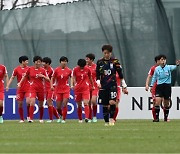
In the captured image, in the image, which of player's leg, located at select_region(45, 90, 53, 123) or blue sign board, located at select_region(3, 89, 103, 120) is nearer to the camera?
player's leg, located at select_region(45, 90, 53, 123)

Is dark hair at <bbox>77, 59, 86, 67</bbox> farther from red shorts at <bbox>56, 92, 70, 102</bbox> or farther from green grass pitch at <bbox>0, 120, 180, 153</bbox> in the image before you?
green grass pitch at <bbox>0, 120, 180, 153</bbox>

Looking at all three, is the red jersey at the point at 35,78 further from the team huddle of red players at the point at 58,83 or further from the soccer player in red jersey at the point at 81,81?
the soccer player in red jersey at the point at 81,81

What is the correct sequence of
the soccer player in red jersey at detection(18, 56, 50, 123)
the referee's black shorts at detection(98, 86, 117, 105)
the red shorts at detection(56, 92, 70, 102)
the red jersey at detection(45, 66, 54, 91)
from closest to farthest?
the referee's black shorts at detection(98, 86, 117, 105), the red shorts at detection(56, 92, 70, 102), the soccer player in red jersey at detection(18, 56, 50, 123), the red jersey at detection(45, 66, 54, 91)

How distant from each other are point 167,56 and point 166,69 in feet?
7.71

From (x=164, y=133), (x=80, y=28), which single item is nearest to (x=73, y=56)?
(x=80, y=28)

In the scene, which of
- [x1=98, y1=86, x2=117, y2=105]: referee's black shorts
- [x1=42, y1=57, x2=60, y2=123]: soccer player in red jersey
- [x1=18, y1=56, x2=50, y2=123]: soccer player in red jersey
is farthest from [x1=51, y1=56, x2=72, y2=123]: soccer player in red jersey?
[x1=98, y1=86, x2=117, y2=105]: referee's black shorts

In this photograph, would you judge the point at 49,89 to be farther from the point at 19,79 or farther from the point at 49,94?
the point at 19,79

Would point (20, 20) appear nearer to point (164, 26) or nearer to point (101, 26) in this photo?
point (101, 26)

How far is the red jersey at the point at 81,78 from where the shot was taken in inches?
1048

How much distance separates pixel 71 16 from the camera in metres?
28.9

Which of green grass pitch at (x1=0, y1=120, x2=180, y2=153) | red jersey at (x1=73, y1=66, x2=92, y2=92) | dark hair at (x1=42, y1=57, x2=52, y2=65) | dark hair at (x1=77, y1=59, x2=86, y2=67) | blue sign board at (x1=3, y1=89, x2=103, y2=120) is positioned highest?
dark hair at (x1=42, y1=57, x2=52, y2=65)

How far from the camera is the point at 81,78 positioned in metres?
26.7

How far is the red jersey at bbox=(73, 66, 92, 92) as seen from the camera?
26.6 meters

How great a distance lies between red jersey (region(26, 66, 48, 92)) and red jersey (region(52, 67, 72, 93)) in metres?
0.43
